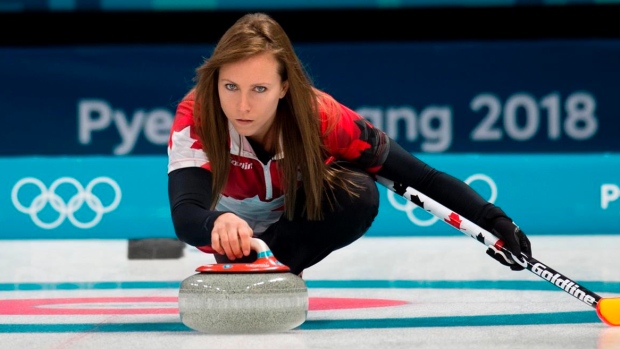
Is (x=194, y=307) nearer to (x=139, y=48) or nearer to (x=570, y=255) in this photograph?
(x=570, y=255)

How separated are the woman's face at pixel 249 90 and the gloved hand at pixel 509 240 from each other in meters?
0.73

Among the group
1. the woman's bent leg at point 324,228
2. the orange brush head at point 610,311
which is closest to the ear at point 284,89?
the woman's bent leg at point 324,228

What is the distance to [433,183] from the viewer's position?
3.29m

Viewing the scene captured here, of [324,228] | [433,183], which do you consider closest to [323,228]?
[324,228]

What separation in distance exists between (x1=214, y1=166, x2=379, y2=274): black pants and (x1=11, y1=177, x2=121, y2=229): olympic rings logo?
349 cm

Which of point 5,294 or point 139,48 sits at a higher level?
point 139,48

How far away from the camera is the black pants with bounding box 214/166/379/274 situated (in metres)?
3.32

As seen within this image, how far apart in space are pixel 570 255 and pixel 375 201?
99.4 inches

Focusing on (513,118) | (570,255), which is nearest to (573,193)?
(570,255)

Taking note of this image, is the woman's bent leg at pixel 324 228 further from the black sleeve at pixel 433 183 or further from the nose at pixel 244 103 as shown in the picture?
the nose at pixel 244 103

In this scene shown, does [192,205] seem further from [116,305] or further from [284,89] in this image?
[116,305]

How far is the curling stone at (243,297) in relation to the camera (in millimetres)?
2635

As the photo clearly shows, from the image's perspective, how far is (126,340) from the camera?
107 inches

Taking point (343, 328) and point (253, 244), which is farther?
point (343, 328)
